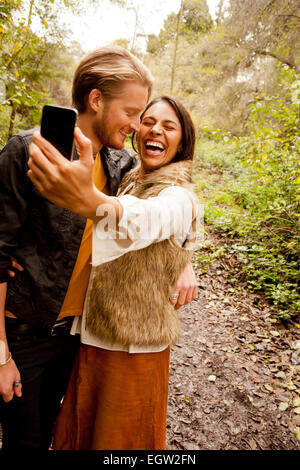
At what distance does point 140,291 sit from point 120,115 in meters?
0.93

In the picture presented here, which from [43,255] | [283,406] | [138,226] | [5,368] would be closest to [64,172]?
[138,226]

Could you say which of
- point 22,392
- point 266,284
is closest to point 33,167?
point 22,392

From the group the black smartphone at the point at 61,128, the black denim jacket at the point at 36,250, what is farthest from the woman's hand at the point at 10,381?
the black smartphone at the point at 61,128

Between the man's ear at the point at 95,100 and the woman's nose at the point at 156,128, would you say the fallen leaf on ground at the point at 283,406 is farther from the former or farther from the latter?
the man's ear at the point at 95,100

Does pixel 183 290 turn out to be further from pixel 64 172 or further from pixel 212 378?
pixel 212 378

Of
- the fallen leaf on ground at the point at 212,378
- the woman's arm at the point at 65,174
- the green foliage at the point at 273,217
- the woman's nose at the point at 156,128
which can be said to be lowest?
the fallen leaf on ground at the point at 212,378

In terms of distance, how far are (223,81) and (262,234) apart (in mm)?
8352

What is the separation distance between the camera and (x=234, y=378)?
10.0ft

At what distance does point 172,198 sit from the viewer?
1109 millimetres

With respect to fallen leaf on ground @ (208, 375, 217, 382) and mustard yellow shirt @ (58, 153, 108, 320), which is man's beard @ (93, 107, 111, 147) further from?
fallen leaf on ground @ (208, 375, 217, 382)

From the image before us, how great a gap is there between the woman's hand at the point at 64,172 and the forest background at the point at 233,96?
2136 millimetres

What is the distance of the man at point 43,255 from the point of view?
46.9 inches

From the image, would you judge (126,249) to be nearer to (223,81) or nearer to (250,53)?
(250,53)

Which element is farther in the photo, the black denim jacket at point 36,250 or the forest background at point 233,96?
the forest background at point 233,96
